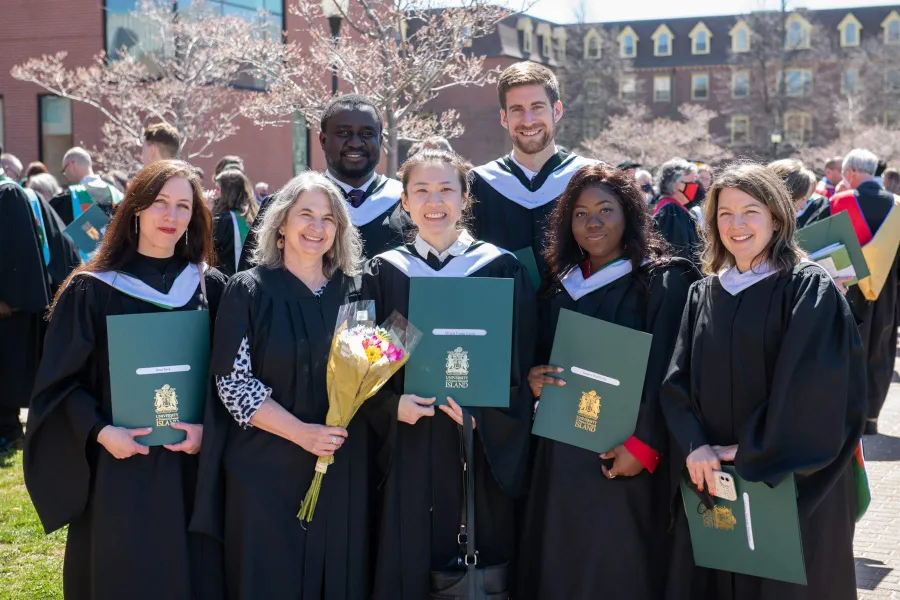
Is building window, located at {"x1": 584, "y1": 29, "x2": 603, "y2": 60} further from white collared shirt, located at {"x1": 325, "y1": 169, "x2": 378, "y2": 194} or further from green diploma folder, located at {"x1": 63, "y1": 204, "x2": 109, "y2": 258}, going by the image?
white collared shirt, located at {"x1": 325, "y1": 169, "x2": 378, "y2": 194}

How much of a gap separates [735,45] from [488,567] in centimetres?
5729

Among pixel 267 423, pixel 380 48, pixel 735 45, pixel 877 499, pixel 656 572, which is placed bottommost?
pixel 877 499

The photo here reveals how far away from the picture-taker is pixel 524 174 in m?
4.60

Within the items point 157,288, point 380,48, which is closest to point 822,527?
point 157,288

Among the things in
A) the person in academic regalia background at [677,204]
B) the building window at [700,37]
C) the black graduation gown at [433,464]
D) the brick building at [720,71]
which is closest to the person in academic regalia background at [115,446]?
the black graduation gown at [433,464]

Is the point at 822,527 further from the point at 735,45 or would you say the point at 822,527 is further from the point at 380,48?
the point at 735,45

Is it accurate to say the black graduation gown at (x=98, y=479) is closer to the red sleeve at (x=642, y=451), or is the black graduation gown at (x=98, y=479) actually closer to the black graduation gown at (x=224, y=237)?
the red sleeve at (x=642, y=451)

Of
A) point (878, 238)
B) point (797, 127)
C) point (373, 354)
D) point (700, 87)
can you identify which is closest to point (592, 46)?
point (700, 87)

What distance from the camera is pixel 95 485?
11.6 feet

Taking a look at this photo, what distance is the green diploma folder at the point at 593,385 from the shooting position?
350 cm

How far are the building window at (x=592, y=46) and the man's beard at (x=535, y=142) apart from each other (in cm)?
4344

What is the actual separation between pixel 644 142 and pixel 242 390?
40009mm

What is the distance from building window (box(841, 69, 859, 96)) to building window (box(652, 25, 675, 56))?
11.3 meters

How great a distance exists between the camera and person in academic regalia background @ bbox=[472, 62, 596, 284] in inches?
176
